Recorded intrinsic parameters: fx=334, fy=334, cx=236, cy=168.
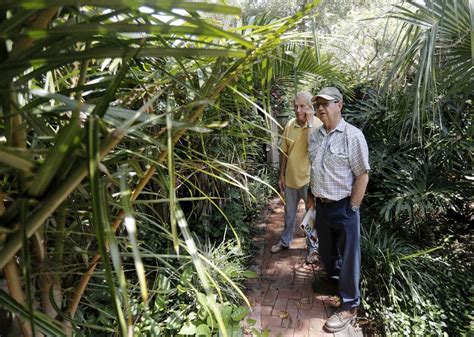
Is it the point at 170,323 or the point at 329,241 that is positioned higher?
the point at 329,241

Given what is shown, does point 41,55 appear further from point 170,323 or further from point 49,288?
point 170,323

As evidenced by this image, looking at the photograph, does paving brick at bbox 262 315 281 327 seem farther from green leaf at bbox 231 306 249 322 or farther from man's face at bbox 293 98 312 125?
man's face at bbox 293 98 312 125

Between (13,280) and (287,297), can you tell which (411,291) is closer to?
(287,297)

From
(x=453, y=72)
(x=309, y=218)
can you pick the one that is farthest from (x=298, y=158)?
(x=453, y=72)

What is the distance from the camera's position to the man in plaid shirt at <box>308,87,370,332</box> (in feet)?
7.70

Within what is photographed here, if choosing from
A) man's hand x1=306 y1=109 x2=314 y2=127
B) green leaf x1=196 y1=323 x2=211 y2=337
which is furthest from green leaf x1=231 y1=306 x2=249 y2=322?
man's hand x1=306 y1=109 x2=314 y2=127

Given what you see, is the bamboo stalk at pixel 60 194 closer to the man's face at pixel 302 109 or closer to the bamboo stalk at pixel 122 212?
the bamboo stalk at pixel 122 212

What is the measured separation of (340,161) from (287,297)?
1360mm

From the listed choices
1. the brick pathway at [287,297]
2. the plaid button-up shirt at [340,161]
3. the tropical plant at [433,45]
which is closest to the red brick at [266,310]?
the brick pathway at [287,297]

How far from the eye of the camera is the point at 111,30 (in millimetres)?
429

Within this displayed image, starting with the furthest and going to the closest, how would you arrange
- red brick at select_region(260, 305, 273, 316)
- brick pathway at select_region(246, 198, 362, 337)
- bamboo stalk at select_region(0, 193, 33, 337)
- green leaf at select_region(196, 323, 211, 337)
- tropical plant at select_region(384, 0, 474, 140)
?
red brick at select_region(260, 305, 273, 316)
brick pathway at select_region(246, 198, 362, 337)
tropical plant at select_region(384, 0, 474, 140)
green leaf at select_region(196, 323, 211, 337)
bamboo stalk at select_region(0, 193, 33, 337)

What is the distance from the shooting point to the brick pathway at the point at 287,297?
257 cm

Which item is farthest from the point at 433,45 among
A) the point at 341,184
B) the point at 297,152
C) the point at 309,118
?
the point at 297,152

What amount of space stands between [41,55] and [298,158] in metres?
3.04
